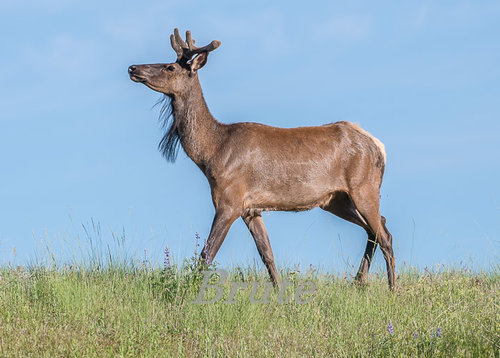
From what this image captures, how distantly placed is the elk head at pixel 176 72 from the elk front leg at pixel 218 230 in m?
1.88

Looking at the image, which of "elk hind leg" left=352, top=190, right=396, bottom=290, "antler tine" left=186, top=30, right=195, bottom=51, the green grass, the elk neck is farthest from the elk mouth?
"elk hind leg" left=352, top=190, right=396, bottom=290

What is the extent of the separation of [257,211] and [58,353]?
3.87 m

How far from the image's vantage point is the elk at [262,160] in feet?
29.2

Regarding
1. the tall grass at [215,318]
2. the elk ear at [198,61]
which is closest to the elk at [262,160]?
the elk ear at [198,61]

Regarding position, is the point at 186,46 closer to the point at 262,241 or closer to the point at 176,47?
the point at 176,47

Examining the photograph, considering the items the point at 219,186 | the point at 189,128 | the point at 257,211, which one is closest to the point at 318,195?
the point at 257,211

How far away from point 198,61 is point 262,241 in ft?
8.74

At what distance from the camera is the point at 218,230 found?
839 centimetres

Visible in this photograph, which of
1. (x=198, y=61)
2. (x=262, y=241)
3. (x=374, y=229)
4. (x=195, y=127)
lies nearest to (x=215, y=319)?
(x=262, y=241)

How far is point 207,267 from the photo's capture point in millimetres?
7734

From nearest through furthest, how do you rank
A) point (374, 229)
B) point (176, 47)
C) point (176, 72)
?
point (176, 72) → point (176, 47) → point (374, 229)

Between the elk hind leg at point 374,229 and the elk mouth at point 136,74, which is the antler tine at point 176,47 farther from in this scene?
the elk hind leg at point 374,229

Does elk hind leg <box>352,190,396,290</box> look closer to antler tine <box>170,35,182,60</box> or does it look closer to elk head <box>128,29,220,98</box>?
elk head <box>128,29,220,98</box>

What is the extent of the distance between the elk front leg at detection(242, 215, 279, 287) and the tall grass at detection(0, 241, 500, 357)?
363 mm
